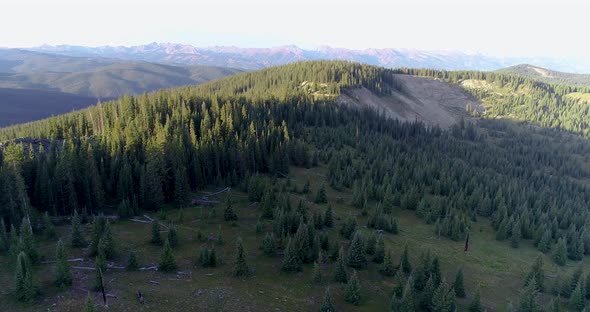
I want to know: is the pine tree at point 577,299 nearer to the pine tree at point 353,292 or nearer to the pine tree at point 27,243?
the pine tree at point 353,292

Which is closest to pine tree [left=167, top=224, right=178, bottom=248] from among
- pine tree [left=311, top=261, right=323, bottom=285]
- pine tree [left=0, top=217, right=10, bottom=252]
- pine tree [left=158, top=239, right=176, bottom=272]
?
pine tree [left=158, top=239, right=176, bottom=272]

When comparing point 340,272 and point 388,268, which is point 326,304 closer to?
point 340,272

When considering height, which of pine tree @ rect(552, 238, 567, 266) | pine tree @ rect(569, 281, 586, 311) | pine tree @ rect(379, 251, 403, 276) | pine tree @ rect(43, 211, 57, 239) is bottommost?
pine tree @ rect(552, 238, 567, 266)

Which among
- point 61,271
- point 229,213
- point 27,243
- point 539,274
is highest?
point 27,243

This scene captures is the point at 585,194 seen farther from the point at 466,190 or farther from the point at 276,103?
the point at 276,103

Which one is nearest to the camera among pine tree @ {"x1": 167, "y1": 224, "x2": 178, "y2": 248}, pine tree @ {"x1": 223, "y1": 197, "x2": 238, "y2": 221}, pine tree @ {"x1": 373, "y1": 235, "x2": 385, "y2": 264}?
pine tree @ {"x1": 167, "y1": 224, "x2": 178, "y2": 248}

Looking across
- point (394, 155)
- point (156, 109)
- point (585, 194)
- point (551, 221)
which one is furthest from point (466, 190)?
point (156, 109)

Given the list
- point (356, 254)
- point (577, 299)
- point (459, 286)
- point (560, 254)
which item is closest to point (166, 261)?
point (356, 254)

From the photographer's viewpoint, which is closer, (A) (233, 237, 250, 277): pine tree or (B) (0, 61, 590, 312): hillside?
(B) (0, 61, 590, 312): hillside

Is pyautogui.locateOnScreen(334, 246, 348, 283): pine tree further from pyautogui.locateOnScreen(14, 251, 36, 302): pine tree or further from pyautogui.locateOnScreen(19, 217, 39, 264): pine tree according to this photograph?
pyautogui.locateOnScreen(19, 217, 39, 264): pine tree
